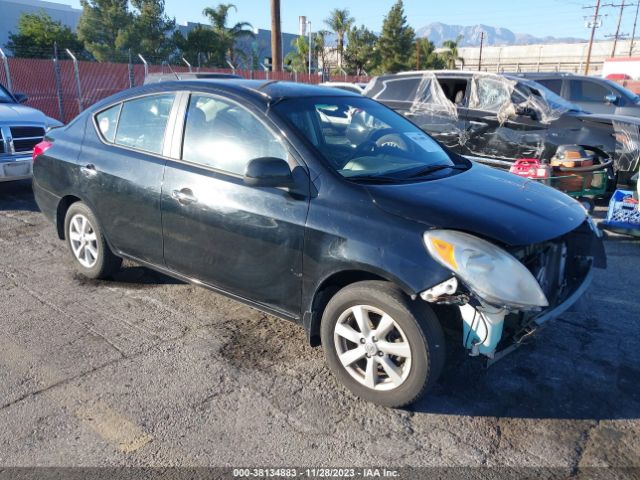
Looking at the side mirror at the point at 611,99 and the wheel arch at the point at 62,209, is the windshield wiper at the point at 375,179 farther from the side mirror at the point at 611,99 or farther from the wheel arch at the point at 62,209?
the side mirror at the point at 611,99

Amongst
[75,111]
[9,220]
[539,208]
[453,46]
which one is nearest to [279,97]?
[539,208]

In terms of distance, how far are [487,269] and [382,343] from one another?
688 mm

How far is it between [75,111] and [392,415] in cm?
1579

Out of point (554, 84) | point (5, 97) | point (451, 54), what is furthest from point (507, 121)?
point (451, 54)

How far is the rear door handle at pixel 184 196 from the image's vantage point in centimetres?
362

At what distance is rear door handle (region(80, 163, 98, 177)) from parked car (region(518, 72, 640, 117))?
9.52 meters

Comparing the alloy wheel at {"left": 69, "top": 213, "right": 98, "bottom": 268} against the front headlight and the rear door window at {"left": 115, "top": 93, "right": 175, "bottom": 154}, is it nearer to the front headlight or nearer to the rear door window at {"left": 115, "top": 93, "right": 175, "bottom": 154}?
the rear door window at {"left": 115, "top": 93, "right": 175, "bottom": 154}

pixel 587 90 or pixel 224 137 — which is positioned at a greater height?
pixel 587 90

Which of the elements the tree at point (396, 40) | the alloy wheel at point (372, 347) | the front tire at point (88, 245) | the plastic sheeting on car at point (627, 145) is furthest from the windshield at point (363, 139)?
the tree at point (396, 40)

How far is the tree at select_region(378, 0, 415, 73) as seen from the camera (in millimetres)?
48594

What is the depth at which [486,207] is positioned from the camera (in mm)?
3039

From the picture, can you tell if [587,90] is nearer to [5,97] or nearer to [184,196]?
[184,196]

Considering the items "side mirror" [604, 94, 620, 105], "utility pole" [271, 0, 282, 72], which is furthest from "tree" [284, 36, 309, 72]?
"side mirror" [604, 94, 620, 105]

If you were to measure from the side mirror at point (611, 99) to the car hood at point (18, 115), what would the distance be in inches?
408
